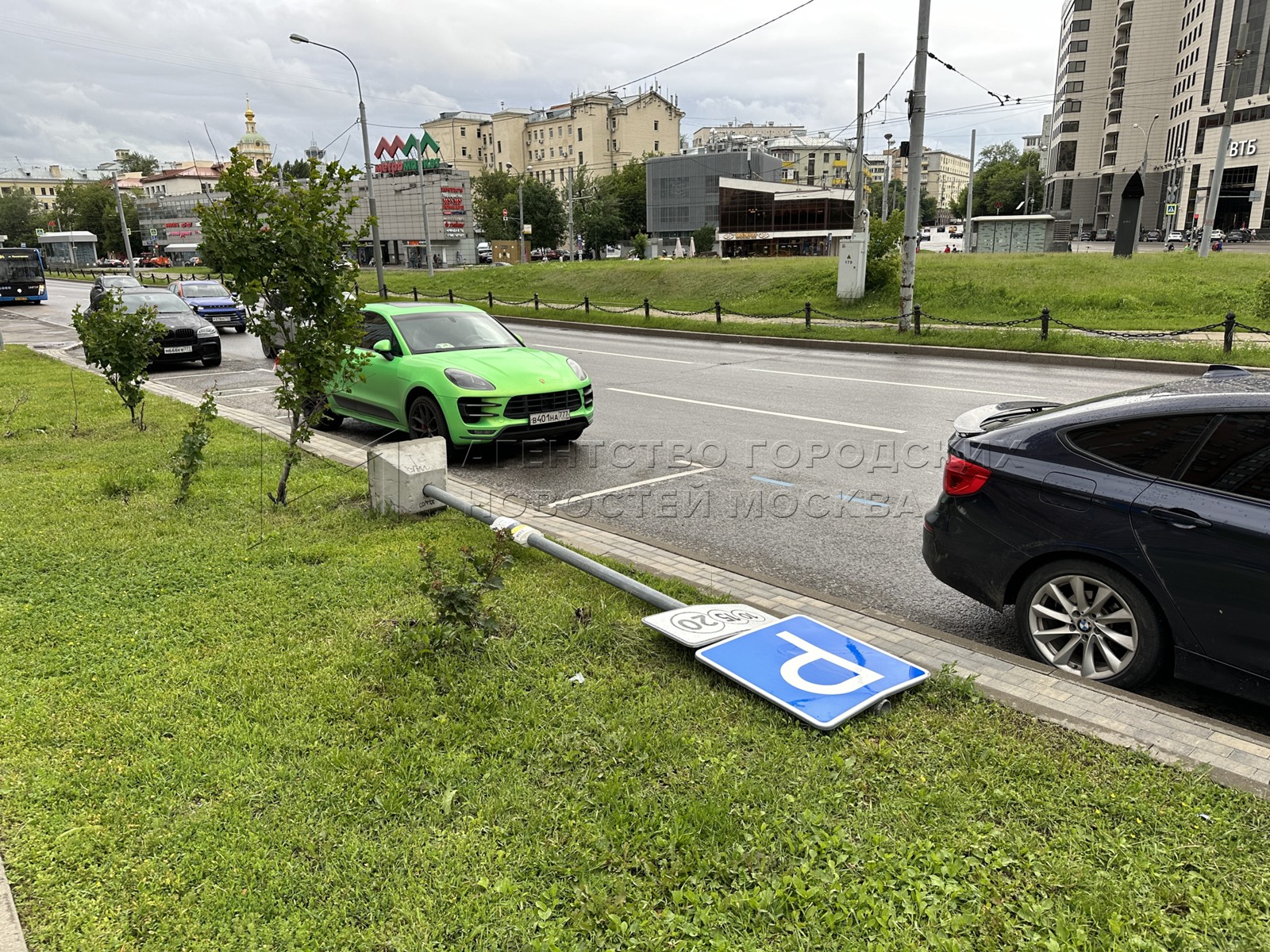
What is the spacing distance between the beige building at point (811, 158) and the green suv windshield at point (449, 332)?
5443 inches

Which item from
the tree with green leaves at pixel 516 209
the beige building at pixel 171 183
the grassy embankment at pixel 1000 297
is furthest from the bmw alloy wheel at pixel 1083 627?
the beige building at pixel 171 183

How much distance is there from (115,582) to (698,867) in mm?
4219

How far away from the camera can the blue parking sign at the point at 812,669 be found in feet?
11.8

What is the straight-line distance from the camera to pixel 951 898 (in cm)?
254

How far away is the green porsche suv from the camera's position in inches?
341

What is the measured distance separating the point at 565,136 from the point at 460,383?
131 m

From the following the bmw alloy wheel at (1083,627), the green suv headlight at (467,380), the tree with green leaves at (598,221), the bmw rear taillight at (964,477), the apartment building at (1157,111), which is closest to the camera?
the bmw alloy wheel at (1083,627)

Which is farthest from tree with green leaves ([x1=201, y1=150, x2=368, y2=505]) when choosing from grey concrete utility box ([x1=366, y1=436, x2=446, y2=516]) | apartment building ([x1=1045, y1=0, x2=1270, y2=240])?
apartment building ([x1=1045, y1=0, x2=1270, y2=240])

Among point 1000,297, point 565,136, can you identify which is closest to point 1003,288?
point 1000,297

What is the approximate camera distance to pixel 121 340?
352 inches

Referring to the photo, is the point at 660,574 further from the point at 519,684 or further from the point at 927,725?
the point at 927,725

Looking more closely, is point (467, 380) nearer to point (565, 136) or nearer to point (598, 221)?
point (598, 221)

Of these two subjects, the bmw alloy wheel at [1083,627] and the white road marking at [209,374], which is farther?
the white road marking at [209,374]

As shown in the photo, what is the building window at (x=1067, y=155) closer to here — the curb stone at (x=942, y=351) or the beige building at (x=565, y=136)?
the beige building at (x=565, y=136)
